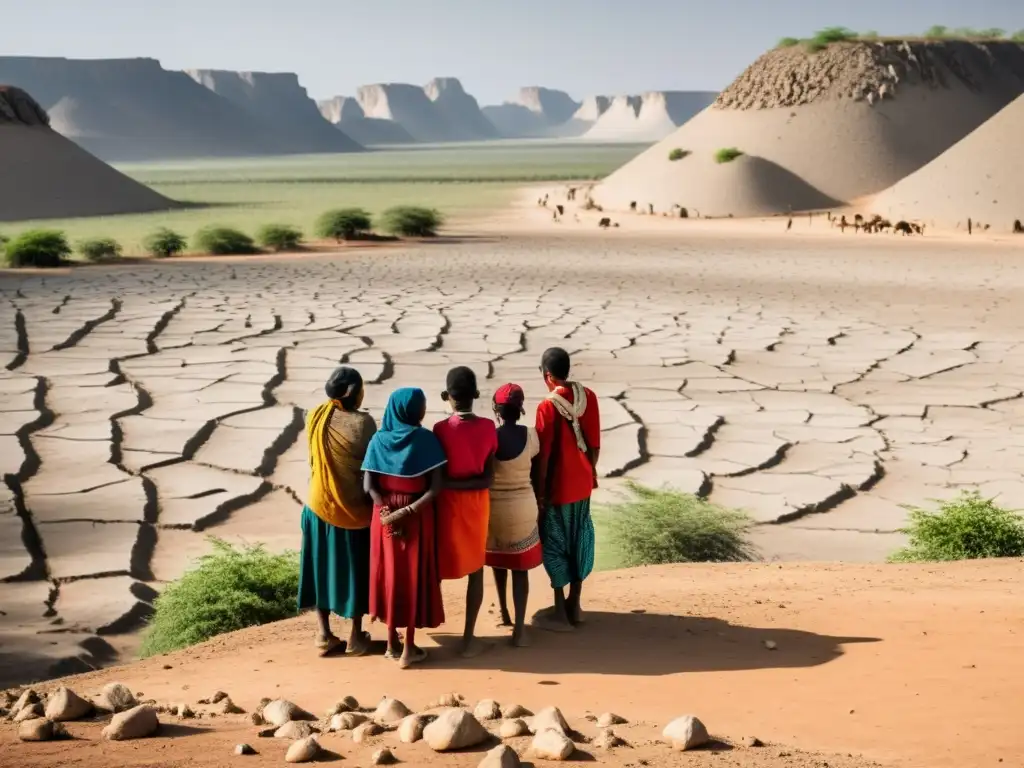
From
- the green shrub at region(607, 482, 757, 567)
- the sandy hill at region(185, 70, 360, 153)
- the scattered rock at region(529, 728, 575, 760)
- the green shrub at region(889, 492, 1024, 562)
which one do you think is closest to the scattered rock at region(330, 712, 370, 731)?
the scattered rock at region(529, 728, 575, 760)

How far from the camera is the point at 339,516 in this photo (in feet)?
14.5

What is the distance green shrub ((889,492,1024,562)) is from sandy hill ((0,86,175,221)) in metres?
34.3

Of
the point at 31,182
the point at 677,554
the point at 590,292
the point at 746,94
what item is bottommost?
the point at 677,554

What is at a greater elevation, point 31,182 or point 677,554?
point 31,182

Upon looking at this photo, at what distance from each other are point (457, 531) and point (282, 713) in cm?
97

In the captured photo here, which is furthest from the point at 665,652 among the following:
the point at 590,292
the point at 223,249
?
the point at 223,249

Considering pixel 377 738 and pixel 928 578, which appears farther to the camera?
pixel 928 578

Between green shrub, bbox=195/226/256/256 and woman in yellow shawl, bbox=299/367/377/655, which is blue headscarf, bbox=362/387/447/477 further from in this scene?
green shrub, bbox=195/226/256/256

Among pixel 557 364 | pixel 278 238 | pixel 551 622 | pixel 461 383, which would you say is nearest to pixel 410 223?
pixel 278 238

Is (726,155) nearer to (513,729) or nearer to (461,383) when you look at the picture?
(461,383)

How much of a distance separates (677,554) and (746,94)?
40.0 m

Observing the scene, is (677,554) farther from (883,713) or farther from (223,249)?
(223,249)

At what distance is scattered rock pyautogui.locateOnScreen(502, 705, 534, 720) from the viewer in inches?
140

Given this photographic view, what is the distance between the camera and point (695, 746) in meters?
3.22
